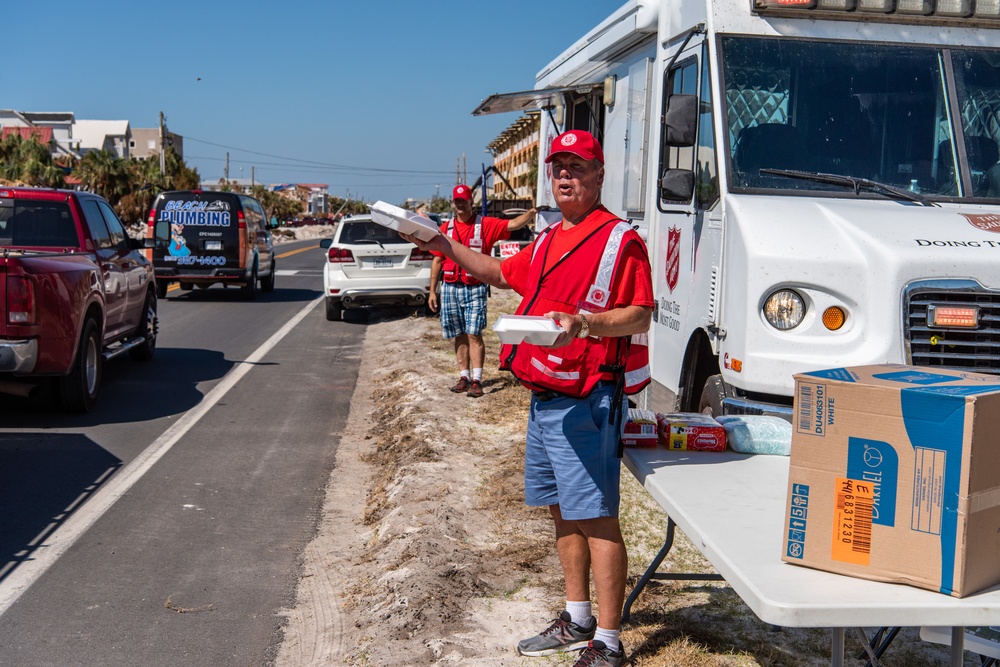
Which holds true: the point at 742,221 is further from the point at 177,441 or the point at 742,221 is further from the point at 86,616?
the point at 177,441

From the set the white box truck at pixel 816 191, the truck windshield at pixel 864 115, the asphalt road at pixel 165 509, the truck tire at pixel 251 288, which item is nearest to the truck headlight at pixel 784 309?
the white box truck at pixel 816 191

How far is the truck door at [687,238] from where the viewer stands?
19.8ft

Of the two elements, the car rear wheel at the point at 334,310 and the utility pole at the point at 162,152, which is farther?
the utility pole at the point at 162,152

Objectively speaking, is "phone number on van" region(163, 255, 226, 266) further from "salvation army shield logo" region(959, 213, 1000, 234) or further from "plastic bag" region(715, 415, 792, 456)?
"plastic bag" region(715, 415, 792, 456)

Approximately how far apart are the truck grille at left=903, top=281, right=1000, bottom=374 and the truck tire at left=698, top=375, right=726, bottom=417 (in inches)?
40.5

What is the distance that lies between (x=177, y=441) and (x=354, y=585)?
3.62 metres

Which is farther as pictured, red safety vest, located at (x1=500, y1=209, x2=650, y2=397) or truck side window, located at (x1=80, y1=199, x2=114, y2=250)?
truck side window, located at (x1=80, y1=199, x2=114, y2=250)

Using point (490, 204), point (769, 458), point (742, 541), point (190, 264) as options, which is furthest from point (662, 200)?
point (190, 264)

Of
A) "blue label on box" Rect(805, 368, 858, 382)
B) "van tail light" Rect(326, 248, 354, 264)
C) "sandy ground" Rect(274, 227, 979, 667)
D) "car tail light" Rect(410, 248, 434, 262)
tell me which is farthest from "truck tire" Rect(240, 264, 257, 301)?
"blue label on box" Rect(805, 368, 858, 382)

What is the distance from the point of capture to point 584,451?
3982 mm

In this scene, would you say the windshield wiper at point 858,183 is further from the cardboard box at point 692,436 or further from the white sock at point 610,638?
the white sock at point 610,638

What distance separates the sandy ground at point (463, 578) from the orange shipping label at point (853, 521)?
1.38 meters

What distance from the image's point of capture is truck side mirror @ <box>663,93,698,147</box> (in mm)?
6012

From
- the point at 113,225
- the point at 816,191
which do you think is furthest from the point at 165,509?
the point at 113,225
